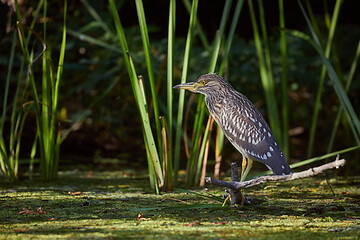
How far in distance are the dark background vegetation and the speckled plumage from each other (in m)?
1.90

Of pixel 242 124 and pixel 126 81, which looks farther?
pixel 126 81

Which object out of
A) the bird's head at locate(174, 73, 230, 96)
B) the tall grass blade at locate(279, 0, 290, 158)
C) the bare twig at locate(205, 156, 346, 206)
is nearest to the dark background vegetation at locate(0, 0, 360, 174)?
the tall grass blade at locate(279, 0, 290, 158)

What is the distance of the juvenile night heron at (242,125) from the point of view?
3070 millimetres

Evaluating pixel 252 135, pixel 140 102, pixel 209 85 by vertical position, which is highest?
pixel 209 85

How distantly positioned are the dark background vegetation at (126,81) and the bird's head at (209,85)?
1.89 m

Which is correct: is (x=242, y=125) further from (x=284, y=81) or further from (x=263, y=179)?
(x=284, y=81)

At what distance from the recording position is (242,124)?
3230mm

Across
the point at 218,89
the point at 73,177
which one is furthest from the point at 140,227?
the point at 73,177

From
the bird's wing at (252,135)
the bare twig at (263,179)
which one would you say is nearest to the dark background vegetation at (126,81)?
the bird's wing at (252,135)

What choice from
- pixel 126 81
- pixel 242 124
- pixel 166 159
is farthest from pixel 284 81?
pixel 126 81

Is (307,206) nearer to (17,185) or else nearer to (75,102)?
(17,185)

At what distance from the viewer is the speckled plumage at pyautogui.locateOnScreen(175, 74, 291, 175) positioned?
10.1 feet

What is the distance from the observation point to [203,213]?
2729 mm

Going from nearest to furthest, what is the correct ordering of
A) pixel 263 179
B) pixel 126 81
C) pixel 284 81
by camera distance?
pixel 263 179 → pixel 284 81 → pixel 126 81
